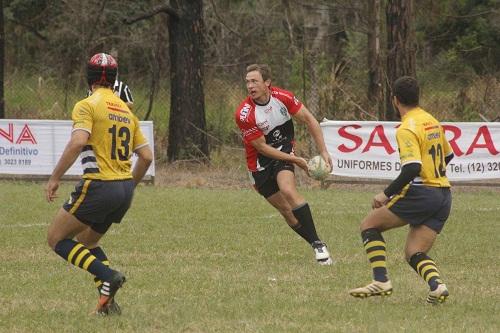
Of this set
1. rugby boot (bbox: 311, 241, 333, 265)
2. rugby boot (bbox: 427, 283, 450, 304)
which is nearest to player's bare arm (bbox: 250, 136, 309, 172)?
rugby boot (bbox: 311, 241, 333, 265)

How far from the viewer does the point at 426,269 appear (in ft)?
25.2

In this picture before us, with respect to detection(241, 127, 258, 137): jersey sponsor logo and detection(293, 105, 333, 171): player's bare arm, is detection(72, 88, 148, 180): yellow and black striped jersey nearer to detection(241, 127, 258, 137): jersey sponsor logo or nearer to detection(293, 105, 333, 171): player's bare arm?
detection(241, 127, 258, 137): jersey sponsor logo

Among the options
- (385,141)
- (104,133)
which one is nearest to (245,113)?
(104,133)

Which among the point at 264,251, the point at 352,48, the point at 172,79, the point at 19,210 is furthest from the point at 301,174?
the point at 352,48

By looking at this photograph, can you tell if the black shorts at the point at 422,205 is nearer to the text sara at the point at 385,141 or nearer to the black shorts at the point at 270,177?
the black shorts at the point at 270,177

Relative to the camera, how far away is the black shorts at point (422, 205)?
7695mm

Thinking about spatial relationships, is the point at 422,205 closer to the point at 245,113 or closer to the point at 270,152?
the point at 270,152

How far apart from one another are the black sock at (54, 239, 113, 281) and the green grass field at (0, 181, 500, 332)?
1.10 ft

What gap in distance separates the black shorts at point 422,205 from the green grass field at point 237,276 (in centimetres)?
63

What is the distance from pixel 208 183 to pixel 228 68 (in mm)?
10317

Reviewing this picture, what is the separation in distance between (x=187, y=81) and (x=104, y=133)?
14299mm

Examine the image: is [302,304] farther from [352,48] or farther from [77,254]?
[352,48]

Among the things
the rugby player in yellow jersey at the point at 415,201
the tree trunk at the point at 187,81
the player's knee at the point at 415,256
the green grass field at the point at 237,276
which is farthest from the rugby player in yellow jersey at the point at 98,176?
the tree trunk at the point at 187,81

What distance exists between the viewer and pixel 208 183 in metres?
19.2
